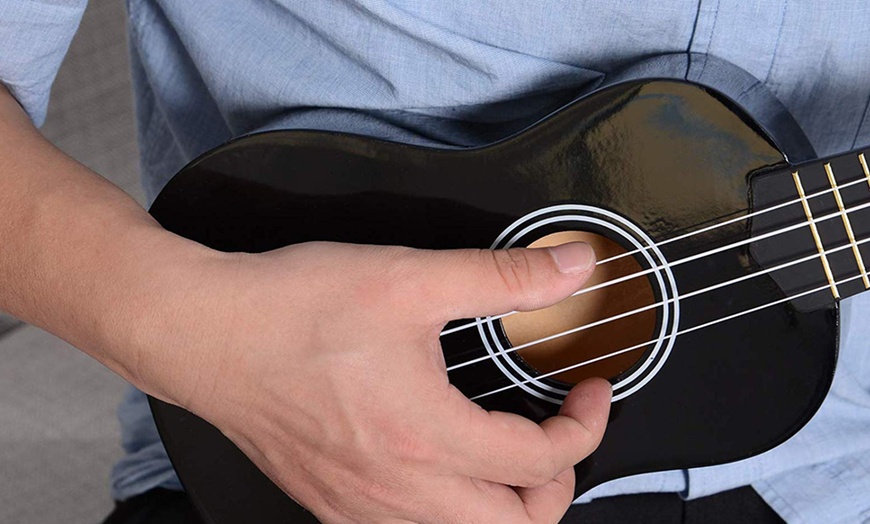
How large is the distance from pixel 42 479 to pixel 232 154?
86cm

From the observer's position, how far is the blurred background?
143 cm

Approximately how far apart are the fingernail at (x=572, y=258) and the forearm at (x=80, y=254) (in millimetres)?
276

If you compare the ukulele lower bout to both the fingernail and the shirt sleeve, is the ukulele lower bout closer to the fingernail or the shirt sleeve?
the fingernail

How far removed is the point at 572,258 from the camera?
70 centimetres

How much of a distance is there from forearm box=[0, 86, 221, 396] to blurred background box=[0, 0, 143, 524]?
2.28ft

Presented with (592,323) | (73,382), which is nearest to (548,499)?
(592,323)

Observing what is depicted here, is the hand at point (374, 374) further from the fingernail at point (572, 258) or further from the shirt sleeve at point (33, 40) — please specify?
the shirt sleeve at point (33, 40)

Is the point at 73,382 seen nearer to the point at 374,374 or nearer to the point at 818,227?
the point at 374,374

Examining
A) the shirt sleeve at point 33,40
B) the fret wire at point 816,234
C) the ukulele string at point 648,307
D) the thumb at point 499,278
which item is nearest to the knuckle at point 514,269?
the thumb at point 499,278

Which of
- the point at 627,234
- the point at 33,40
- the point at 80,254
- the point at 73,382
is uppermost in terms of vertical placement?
the point at 627,234

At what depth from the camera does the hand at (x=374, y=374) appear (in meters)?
0.70

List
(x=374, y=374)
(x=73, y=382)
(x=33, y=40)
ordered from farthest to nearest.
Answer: (x=73, y=382) < (x=33, y=40) < (x=374, y=374)

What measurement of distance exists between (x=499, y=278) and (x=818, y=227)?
27 cm

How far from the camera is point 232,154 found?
0.81 metres
